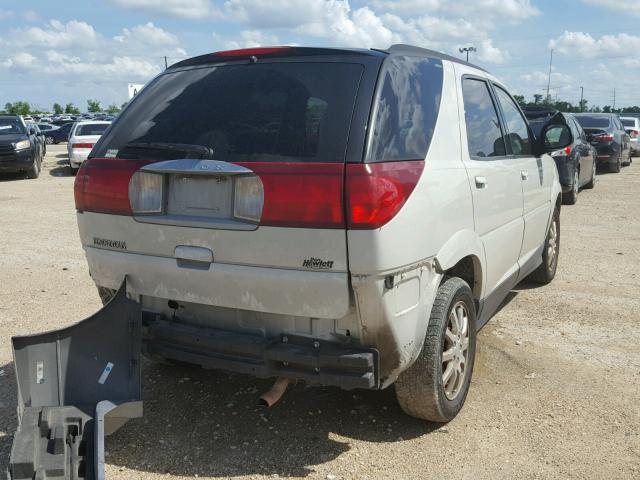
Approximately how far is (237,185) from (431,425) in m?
1.74

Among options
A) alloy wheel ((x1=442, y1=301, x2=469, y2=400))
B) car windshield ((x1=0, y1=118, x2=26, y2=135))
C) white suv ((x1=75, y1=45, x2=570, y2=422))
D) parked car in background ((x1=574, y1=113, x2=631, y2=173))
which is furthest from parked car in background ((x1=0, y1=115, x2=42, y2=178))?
alloy wheel ((x1=442, y1=301, x2=469, y2=400))

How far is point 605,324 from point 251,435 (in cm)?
322

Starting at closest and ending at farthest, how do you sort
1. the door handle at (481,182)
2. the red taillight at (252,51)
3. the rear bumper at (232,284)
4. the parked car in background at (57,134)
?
the rear bumper at (232,284) → the red taillight at (252,51) → the door handle at (481,182) → the parked car in background at (57,134)

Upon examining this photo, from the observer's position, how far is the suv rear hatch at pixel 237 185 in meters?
2.92

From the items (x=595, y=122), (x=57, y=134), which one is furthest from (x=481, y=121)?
(x=57, y=134)

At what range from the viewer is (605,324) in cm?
534

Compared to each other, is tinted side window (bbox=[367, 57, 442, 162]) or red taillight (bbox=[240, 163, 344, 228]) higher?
tinted side window (bbox=[367, 57, 442, 162])

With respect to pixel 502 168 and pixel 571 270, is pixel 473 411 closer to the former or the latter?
pixel 502 168

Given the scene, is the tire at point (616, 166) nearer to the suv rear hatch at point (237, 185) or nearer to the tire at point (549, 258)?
the tire at point (549, 258)

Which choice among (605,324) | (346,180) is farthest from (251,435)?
(605,324)

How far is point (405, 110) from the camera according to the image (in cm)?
323

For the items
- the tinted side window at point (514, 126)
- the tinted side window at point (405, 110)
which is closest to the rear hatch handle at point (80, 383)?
the tinted side window at point (405, 110)

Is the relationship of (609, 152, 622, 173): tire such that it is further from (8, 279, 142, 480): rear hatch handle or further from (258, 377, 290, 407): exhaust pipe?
(8, 279, 142, 480): rear hatch handle

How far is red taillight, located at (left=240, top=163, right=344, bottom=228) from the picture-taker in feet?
9.38
